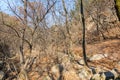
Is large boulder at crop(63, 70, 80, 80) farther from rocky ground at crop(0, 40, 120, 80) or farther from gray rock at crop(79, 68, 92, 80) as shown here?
gray rock at crop(79, 68, 92, 80)

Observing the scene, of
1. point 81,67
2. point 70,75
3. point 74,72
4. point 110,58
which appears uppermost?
point 110,58

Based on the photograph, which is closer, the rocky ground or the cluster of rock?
the cluster of rock

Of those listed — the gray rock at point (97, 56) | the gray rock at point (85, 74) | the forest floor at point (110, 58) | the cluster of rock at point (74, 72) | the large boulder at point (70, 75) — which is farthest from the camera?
the gray rock at point (97, 56)

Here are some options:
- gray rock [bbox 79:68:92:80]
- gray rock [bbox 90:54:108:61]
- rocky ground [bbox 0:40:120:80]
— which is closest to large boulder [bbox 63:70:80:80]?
rocky ground [bbox 0:40:120:80]

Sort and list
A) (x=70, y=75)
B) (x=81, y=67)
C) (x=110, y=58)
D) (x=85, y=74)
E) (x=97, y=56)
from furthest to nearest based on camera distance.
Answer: (x=97, y=56) < (x=110, y=58) < (x=81, y=67) < (x=70, y=75) < (x=85, y=74)

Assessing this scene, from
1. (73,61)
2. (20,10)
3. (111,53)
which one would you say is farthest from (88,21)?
(20,10)

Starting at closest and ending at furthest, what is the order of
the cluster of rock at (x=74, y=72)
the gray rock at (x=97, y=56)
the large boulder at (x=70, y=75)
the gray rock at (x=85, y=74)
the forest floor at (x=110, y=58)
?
the cluster of rock at (x=74, y=72)
the gray rock at (x=85, y=74)
the large boulder at (x=70, y=75)
the forest floor at (x=110, y=58)
the gray rock at (x=97, y=56)

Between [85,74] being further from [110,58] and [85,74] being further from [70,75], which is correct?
[110,58]

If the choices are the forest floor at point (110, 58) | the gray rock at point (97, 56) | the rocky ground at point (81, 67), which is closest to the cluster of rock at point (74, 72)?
the rocky ground at point (81, 67)

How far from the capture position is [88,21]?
5109 centimetres

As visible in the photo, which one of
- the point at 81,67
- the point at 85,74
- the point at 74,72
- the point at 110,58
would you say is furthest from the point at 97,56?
the point at 85,74

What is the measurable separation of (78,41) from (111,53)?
12.5m

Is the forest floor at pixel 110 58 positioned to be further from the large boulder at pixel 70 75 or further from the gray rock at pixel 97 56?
the large boulder at pixel 70 75

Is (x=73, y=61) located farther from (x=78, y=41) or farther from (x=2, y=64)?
(x=78, y=41)
